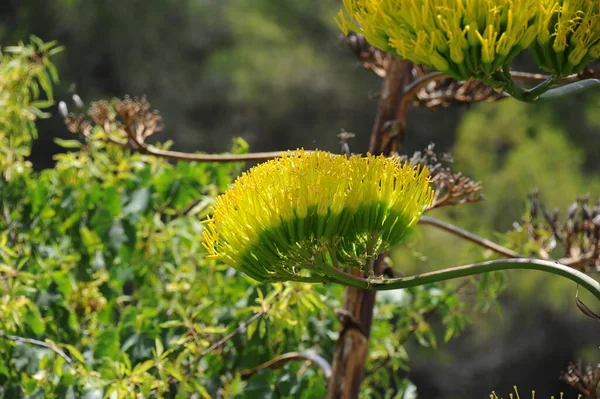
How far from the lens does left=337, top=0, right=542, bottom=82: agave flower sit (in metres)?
1.02

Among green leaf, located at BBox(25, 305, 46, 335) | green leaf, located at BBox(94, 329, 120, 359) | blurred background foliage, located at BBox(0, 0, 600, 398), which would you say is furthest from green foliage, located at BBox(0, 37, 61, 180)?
blurred background foliage, located at BBox(0, 0, 600, 398)

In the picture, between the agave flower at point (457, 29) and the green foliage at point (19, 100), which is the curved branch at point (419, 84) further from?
the green foliage at point (19, 100)

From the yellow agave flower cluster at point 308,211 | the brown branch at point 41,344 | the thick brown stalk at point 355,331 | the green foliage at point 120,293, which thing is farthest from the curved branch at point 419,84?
the brown branch at point 41,344

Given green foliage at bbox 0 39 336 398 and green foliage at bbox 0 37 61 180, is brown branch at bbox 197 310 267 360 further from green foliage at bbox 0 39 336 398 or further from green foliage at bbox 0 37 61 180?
green foliage at bbox 0 37 61 180

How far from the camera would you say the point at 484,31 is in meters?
1.04

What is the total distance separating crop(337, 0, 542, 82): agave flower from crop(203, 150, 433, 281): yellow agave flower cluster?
0.45 feet

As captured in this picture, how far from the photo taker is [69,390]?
71.6 inches

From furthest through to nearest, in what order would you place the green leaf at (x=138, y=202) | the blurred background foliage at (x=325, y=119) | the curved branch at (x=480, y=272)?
the blurred background foliage at (x=325, y=119) < the green leaf at (x=138, y=202) < the curved branch at (x=480, y=272)

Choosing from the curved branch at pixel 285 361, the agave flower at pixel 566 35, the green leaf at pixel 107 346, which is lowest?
the green leaf at pixel 107 346

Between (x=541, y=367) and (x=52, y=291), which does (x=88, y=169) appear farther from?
(x=541, y=367)

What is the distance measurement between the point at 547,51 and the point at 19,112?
1477 mm

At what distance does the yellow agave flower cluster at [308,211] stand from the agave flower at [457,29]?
0.45 feet

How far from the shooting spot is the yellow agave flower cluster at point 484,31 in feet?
3.34

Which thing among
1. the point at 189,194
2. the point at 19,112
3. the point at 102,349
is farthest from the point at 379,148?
the point at 19,112
